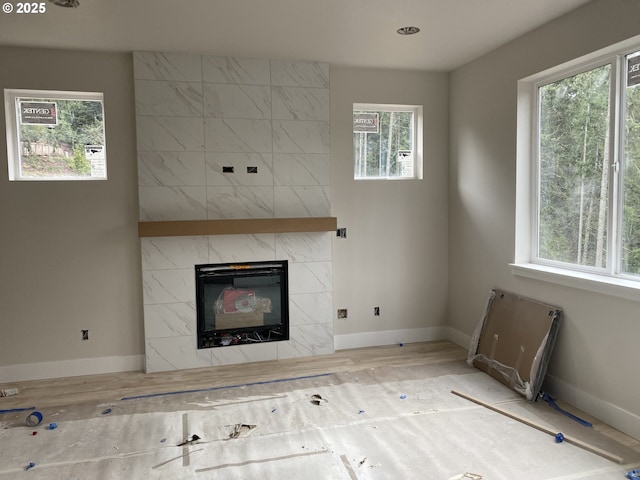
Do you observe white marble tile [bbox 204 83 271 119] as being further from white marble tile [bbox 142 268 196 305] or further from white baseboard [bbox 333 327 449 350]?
white baseboard [bbox 333 327 449 350]

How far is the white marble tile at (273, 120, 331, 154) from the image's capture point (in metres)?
4.26

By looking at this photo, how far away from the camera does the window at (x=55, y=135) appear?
12.7ft

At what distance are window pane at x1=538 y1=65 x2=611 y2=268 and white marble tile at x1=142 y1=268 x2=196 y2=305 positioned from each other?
9.95 ft

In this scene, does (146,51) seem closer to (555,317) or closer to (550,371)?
(555,317)

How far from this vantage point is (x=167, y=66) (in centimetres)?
Result: 396

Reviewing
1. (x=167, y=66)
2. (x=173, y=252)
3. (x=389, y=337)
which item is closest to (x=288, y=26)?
(x=167, y=66)

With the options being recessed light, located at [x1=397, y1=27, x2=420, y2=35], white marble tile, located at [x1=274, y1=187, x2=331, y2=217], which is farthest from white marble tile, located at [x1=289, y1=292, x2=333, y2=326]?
recessed light, located at [x1=397, y1=27, x2=420, y2=35]

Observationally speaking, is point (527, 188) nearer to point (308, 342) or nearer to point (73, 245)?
point (308, 342)

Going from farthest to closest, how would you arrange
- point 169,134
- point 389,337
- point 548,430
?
point 389,337
point 169,134
point 548,430

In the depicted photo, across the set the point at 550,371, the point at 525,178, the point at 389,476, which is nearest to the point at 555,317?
the point at 550,371

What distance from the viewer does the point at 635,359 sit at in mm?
2760

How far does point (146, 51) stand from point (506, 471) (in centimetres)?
407

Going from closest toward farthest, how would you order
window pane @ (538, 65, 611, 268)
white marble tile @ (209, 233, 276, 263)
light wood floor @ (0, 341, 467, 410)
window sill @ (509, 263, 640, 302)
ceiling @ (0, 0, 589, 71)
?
window sill @ (509, 263, 640, 302) → ceiling @ (0, 0, 589, 71) → window pane @ (538, 65, 611, 268) → light wood floor @ (0, 341, 467, 410) → white marble tile @ (209, 233, 276, 263)

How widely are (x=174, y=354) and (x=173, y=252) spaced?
0.92 meters
